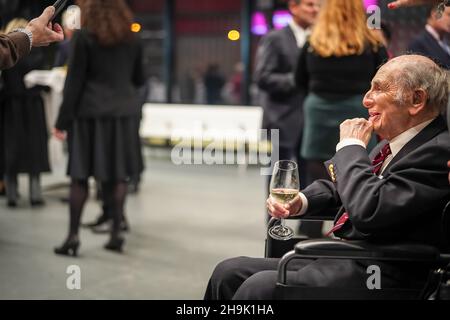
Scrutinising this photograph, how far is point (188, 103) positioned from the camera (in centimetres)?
857

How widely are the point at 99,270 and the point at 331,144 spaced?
148 cm

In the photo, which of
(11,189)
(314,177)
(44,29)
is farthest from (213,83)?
(44,29)

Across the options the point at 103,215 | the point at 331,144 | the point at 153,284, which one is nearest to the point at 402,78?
the point at 331,144

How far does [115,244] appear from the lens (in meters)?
4.25

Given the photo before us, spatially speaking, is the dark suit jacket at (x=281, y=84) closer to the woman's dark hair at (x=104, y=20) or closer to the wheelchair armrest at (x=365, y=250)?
the woman's dark hair at (x=104, y=20)

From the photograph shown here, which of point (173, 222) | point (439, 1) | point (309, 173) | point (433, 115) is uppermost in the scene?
point (439, 1)

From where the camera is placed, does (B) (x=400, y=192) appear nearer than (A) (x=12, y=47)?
Yes

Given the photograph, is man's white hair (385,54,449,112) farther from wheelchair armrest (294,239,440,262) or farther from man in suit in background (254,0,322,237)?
man in suit in background (254,0,322,237)

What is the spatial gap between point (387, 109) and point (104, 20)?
229 cm

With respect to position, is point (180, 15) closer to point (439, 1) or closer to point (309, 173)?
point (309, 173)

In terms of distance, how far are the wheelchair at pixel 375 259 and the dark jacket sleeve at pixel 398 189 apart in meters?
0.06

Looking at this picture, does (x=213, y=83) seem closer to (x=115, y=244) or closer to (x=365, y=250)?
(x=115, y=244)

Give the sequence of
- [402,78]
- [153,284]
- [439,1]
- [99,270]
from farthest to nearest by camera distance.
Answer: [99,270] < [153,284] < [439,1] < [402,78]

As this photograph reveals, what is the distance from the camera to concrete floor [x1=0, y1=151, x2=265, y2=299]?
353cm
